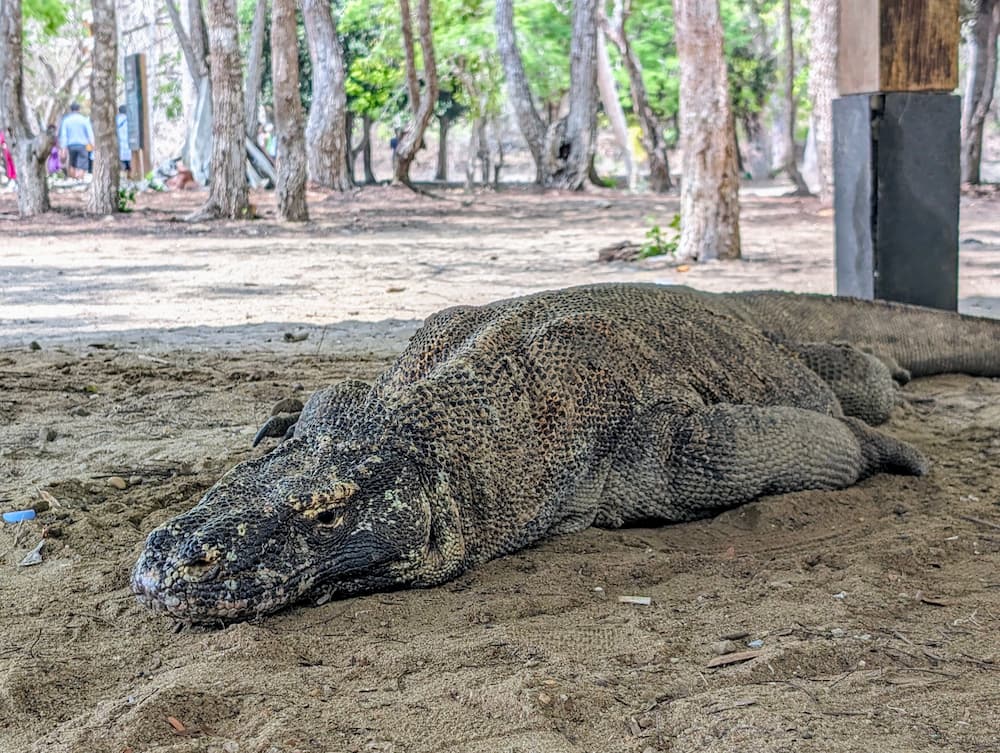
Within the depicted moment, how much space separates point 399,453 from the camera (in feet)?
9.15

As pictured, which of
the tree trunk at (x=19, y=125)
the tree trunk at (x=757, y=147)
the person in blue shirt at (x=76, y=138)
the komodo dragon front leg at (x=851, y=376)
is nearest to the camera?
the komodo dragon front leg at (x=851, y=376)

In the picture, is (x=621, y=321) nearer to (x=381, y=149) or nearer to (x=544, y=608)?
(x=544, y=608)

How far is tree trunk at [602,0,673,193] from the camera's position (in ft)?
72.3

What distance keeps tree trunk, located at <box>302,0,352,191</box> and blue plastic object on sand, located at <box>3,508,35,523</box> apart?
18.1 meters

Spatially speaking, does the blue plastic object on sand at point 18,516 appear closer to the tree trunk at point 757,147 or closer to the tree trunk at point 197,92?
the tree trunk at point 197,92

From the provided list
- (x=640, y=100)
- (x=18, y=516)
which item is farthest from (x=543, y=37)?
(x=18, y=516)

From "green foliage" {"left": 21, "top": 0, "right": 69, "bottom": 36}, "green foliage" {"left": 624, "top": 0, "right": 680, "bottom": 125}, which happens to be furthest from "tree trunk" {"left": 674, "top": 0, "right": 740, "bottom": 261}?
"green foliage" {"left": 624, "top": 0, "right": 680, "bottom": 125}

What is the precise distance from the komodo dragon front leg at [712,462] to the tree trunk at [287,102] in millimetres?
12129

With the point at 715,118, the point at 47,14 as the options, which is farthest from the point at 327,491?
the point at 47,14

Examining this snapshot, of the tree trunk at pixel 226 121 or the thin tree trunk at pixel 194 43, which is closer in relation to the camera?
the tree trunk at pixel 226 121

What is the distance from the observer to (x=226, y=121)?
14469mm

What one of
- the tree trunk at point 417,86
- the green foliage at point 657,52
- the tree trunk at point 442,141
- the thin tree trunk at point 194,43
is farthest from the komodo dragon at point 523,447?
the green foliage at point 657,52

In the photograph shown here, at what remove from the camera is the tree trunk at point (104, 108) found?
14.8 meters

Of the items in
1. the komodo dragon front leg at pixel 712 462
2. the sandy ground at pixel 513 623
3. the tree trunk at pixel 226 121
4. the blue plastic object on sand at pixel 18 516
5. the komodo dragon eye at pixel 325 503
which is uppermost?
the tree trunk at pixel 226 121
